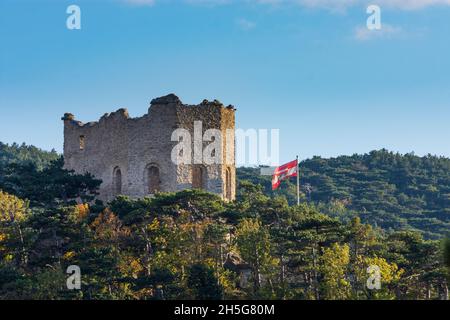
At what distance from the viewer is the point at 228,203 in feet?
173

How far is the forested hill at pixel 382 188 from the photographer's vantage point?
361ft

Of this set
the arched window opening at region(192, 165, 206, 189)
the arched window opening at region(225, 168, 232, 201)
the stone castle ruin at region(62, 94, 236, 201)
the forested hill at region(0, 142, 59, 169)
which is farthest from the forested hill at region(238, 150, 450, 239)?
the arched window opening at region(192, 165, 206, 189)

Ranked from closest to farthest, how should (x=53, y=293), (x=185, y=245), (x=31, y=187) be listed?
(x=53, y=293), (x=185, y=245), (x=31, y=187)

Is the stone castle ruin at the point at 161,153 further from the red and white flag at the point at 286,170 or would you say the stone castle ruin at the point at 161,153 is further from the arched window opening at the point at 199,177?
the red and white flag at the point at 286,170

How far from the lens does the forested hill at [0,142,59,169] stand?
11431 centimetres

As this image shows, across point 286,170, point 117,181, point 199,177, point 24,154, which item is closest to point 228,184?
point 199,177

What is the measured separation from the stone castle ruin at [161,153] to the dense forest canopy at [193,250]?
4.77ft

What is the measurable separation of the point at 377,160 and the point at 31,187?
262 feet

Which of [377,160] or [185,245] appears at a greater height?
[377,160]

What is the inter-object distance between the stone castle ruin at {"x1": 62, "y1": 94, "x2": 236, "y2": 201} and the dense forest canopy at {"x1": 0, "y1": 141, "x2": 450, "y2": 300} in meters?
1.45

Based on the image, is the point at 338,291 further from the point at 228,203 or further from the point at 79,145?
the point at 79,145

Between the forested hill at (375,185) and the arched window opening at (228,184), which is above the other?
the forested hill at (375,185)

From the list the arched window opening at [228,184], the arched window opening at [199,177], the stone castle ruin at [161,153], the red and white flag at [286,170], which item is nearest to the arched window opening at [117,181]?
the stone castle ruin at [161,153]
